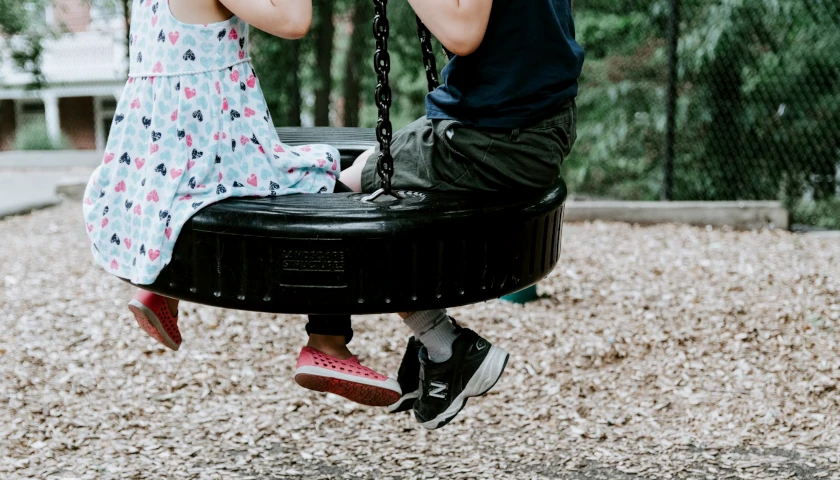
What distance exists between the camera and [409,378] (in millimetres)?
1959

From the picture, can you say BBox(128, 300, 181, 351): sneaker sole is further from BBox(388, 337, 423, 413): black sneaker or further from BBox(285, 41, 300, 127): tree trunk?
BBox(285, 41, 300, 127): tree trunk

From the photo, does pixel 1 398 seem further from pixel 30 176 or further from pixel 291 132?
pixel 30 176

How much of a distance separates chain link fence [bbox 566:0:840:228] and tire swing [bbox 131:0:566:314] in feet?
13.7

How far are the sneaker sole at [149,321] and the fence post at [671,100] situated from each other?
4128mm

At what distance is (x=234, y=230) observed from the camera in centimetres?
146

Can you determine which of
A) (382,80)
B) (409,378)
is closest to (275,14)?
(382,80)

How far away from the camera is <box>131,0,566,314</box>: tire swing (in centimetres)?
142

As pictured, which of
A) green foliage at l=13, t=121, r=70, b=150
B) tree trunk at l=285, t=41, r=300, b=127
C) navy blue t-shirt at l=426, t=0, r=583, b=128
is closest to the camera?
navy blue t-shirt at l=426, t=0, r=583, b=128

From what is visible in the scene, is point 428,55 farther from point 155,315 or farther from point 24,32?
point 24,32

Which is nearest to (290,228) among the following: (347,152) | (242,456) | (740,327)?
(347,152)

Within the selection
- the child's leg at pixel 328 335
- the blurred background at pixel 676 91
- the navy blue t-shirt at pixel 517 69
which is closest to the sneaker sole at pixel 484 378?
the child's leg at pixel 328 335

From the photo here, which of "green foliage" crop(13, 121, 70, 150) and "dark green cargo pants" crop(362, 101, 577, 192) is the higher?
"dark green cargo pants" crop(362, 101, 577, 192)

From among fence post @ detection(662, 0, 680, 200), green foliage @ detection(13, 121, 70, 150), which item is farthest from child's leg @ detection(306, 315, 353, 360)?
green foliage @ detection(13, 121, 70, 150)

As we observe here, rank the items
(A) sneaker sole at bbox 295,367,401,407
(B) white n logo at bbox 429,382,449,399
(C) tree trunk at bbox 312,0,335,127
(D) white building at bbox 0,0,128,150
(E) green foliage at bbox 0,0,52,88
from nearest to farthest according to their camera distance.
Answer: (A) sneaker sole at bbox 295,367,401,407 → (B) white n logo at bbox 429,382,449,399 → (C) tree trunk at bbox 312,0,335,127 → (E) green foliage at bbox 0,0,52,88 → (D) white building at bbox 0,0,128,150
